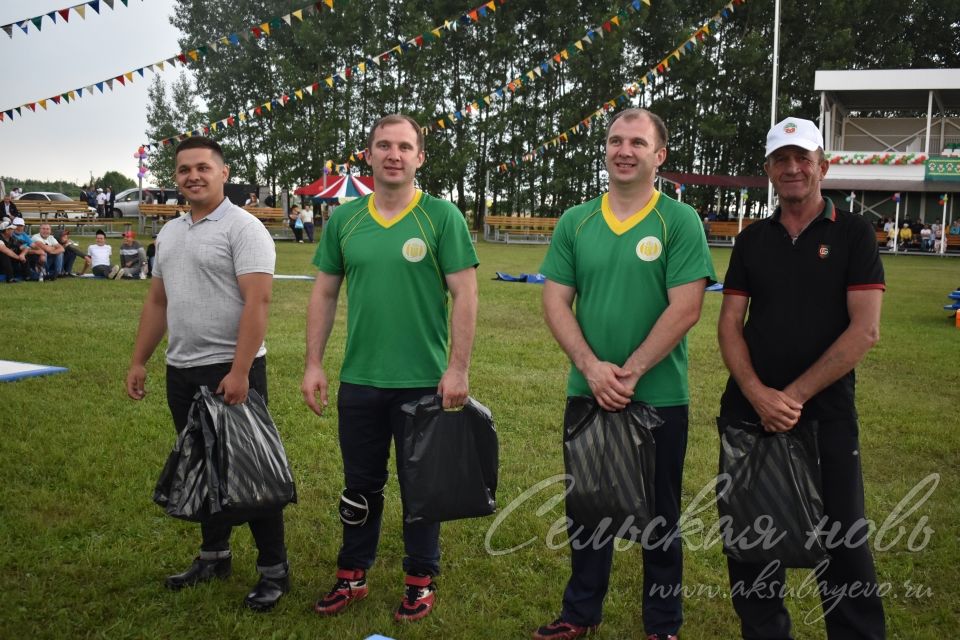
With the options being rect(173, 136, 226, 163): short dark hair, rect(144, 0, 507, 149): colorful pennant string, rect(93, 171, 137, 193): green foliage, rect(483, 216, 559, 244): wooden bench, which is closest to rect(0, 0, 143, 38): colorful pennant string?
rect(144, 0, 507, 149): colorful pennant string

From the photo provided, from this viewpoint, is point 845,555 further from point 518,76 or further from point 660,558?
point 518,76

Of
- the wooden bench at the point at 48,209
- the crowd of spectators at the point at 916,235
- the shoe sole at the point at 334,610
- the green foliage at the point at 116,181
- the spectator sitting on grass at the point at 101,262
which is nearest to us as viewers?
the shoe sole at the point at 334,610

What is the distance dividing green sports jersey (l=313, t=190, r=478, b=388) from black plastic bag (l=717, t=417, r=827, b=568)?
118cm

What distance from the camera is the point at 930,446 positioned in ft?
18.4

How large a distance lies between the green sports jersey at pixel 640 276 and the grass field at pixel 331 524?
1.01 metres

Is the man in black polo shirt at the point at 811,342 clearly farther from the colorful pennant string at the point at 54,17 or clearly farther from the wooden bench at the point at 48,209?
the wooden bench at the point at 48,209

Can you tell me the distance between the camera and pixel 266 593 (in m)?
3.34

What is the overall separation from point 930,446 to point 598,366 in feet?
12.6

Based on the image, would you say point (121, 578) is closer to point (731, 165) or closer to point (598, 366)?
point (598, 366)

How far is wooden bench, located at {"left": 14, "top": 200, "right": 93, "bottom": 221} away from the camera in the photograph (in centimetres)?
2778

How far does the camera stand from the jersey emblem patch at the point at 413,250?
3.16 meters

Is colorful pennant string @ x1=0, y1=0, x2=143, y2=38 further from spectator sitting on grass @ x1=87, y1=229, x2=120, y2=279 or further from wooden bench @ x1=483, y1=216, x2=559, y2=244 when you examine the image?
wooden bench @ x1=483, y1=216, x2=559, y2=244

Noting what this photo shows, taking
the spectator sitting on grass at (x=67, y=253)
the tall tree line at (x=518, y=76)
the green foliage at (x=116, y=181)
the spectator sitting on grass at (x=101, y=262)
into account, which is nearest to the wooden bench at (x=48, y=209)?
the tall tree line at (x=518, y=76)

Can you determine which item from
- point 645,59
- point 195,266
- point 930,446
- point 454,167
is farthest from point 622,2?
point 195,266
